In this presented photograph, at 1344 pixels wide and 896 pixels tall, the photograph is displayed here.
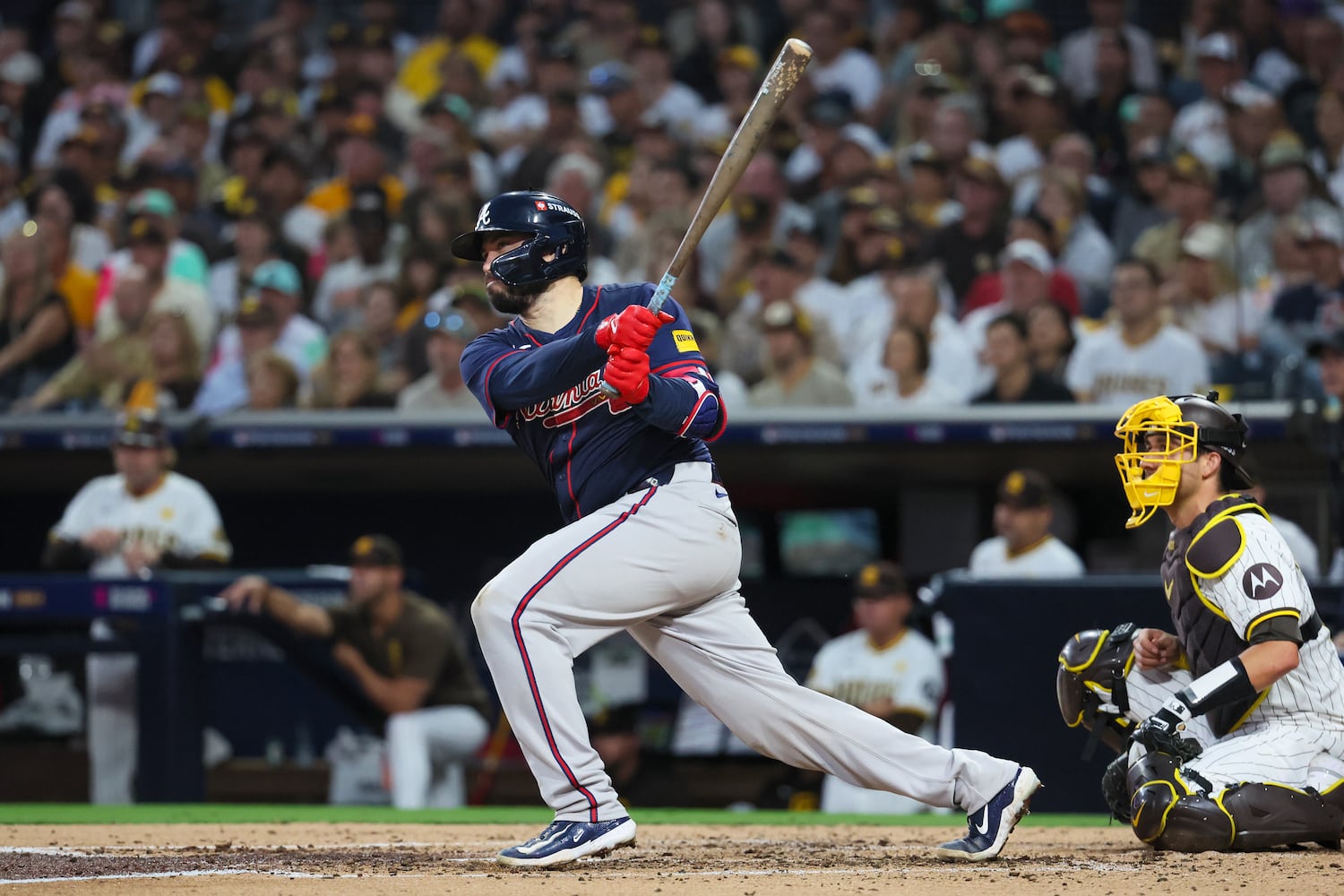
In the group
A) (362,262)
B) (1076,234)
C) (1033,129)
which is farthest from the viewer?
(362,262)

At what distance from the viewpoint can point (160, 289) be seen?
8.91m

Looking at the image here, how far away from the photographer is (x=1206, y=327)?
7.70m

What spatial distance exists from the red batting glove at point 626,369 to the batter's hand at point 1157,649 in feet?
4.64

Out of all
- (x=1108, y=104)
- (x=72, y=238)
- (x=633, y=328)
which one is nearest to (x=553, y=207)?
(x=633, y=328)

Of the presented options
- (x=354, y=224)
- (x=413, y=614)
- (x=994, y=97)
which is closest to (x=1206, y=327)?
(x=994, y=97)

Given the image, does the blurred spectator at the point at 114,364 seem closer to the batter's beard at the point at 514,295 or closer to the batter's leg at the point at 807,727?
the batter's beard at the point at 514,295

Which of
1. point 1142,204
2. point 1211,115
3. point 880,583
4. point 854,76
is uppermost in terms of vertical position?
point 854,76

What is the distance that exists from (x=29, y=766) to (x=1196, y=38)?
7.02 metres

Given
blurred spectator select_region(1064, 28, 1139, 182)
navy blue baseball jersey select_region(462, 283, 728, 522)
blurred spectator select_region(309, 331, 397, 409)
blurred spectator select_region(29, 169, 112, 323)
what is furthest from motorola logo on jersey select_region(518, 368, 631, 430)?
blurred spectator select_region(1064, 28, 1139, 182)

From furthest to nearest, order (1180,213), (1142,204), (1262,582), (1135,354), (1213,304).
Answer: (1142,204), (1180,213), (1213,304), (1135,354), (1262,582)

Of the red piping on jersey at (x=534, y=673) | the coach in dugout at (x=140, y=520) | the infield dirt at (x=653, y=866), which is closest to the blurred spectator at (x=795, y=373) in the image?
the coach in dugout at (x=140, y=520)

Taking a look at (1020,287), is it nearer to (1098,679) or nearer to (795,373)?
(795,373)

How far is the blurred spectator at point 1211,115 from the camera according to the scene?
887 cm

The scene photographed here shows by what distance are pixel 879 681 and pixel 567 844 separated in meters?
3.12
